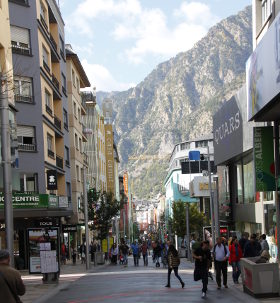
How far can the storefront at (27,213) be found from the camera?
129 feet

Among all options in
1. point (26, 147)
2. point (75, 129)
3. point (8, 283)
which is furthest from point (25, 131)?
point (8, 283)

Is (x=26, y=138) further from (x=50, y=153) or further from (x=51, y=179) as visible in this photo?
(x=50, y=153)

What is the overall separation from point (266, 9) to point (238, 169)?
50.7 ft

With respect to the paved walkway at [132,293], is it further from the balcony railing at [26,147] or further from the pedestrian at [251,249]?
the balcony railing at [26,147]

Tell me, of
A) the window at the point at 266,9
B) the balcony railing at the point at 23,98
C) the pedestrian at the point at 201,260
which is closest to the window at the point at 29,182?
the balcony railing at the point at 23,98

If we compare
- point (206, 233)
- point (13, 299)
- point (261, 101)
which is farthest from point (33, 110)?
point (13, 299)

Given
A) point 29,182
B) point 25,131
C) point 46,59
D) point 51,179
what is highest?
point 46,59

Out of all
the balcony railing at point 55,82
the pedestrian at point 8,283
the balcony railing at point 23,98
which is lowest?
the pedestrian at point 8,283

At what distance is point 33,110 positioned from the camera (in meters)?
43.4

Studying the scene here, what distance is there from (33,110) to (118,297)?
2583cm

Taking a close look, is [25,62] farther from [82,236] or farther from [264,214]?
[82,236]

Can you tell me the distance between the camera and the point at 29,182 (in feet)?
144

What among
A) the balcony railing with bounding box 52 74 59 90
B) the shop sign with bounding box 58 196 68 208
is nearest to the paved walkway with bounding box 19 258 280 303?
the shop sign with bounding box 58 196 68 208

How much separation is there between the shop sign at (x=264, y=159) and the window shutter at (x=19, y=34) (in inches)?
738
